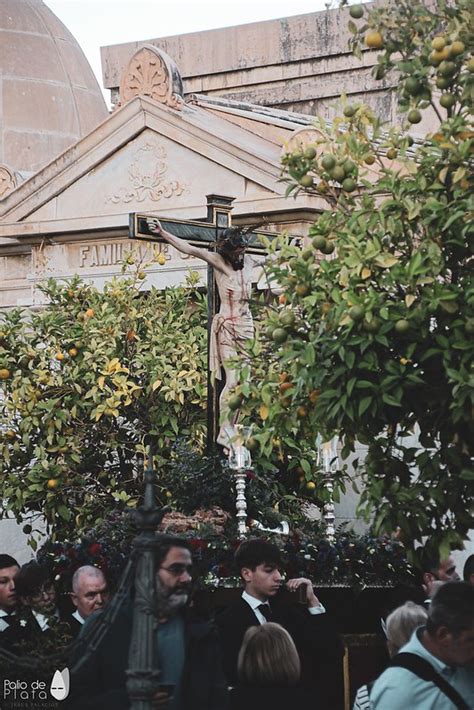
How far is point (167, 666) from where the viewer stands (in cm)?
766

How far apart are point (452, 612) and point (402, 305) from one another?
1.74 meters

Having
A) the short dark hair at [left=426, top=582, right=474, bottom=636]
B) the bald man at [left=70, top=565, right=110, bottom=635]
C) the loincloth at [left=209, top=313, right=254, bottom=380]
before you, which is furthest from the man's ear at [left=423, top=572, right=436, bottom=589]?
the short dark hair at [left=426, top=582, right=474, bottom=636]

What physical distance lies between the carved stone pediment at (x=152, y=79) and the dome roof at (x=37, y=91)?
21.6 ft

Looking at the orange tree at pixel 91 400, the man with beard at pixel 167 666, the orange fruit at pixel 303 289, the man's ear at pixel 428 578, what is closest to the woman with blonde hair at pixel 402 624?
the man with beard at pixel 167 666

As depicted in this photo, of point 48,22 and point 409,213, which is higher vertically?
point 48,22

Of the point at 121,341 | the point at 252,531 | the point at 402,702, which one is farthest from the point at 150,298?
the point at 402,702

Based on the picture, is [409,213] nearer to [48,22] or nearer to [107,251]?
[107,251]

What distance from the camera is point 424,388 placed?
340 inches

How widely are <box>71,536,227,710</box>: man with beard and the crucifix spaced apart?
6389mm

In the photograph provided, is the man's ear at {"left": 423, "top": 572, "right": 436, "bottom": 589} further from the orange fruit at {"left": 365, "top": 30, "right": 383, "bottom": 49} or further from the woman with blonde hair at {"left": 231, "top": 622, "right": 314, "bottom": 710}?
the orange fruit at {"left": 365, "top": 30, "right": 383, "bottom": 49}

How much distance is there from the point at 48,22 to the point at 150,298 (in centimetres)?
1084

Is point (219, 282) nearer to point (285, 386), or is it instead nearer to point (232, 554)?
point (232, 554)

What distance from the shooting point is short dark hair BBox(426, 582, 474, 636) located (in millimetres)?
7520

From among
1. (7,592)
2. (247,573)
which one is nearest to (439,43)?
(247,573)
